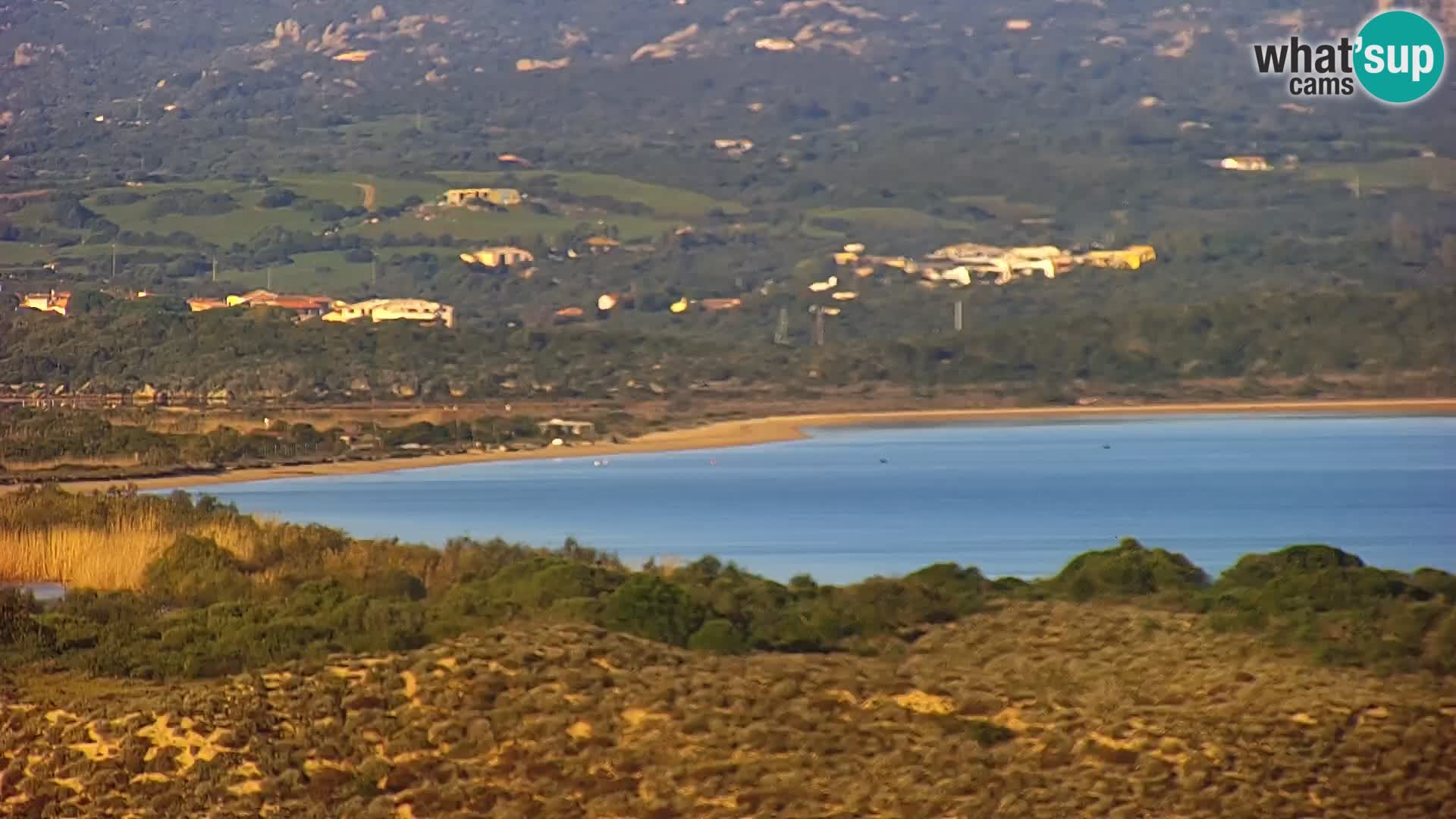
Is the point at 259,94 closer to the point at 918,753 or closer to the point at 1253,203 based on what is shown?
the point at 1253,203

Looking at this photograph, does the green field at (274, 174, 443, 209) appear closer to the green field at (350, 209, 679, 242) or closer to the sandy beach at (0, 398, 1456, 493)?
the green field at (350, 209, 679, 242)

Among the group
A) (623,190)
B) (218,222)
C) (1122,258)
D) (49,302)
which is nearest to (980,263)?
(1122,258)

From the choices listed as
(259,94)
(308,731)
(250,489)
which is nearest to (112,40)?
(259,94)

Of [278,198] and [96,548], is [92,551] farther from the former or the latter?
[278,198]

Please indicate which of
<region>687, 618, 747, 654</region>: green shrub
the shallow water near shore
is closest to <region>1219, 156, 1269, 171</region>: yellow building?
the shallow water near shore

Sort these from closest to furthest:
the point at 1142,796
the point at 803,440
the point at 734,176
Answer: the point at 1142,796 → the point at 803,440 → the point at 734,176

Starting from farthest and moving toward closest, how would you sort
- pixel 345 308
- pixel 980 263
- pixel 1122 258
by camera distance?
1. pixel 980 263
2. pixel 1122 258
3. pixel 345 308
